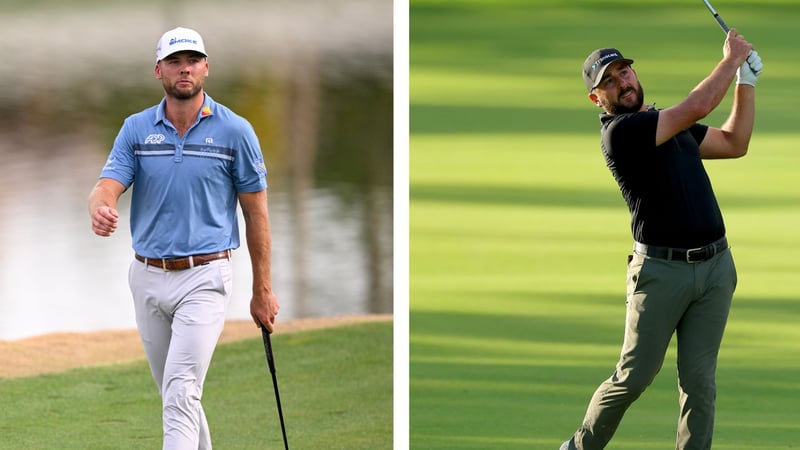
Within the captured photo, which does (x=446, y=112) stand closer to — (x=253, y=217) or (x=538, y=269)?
(x=538, y=269)

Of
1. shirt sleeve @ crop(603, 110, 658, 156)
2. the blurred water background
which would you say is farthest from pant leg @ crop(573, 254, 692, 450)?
the blurred water background

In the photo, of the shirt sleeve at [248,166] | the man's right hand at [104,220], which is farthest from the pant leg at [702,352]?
the man's right hand at [104,220]

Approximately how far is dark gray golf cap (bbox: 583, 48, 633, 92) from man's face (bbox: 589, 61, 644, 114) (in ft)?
0.07

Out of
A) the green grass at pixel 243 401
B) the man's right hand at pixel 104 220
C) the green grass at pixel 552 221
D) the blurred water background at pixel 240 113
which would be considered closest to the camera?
the man's right hand at pixel 104 220

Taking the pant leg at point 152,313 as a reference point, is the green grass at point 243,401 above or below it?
below

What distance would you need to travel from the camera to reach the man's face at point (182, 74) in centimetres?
395

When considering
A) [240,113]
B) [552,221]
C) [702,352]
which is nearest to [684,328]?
[702,352]

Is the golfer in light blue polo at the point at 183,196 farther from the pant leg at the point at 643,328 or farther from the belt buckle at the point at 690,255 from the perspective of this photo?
the belt buckle at the point at 690,255

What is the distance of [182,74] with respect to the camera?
3961 millimetres

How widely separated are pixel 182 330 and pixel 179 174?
1.39 ft

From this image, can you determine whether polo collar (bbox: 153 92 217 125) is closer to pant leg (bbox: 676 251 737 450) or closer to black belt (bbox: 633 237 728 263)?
black belt (bbox: 633 237 728 263)

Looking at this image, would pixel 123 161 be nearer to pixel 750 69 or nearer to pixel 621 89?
pixel 621 89

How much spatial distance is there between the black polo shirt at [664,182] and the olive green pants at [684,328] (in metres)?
0.08

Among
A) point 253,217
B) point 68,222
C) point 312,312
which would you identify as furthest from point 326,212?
point 253,217
